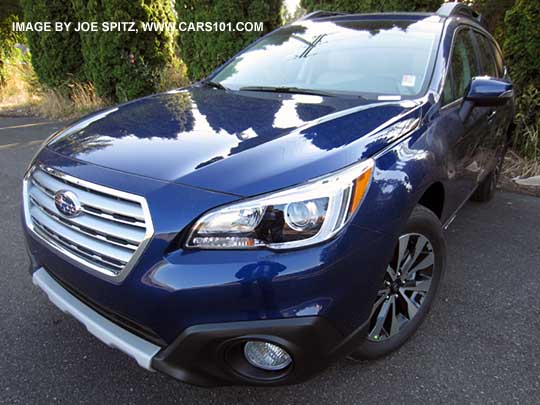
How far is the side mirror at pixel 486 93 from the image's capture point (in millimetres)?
2391

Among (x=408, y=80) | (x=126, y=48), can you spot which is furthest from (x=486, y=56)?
(x=126, y=48)

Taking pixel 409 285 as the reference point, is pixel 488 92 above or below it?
above

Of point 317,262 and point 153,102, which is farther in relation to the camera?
point 153,102

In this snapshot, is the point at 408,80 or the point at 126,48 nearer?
the point at 408,80

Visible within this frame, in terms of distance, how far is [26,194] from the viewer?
194cm

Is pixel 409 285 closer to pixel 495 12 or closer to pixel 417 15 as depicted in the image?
pixel 417 15

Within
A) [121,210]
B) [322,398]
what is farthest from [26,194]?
[322,398]

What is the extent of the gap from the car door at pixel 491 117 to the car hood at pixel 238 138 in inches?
50.9

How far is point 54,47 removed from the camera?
9172 mm

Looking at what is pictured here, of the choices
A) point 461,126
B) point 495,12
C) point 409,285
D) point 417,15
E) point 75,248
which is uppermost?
point 495,12

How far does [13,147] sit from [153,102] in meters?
5.04

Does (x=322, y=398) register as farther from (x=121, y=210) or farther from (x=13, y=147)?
(x=13, y=147)

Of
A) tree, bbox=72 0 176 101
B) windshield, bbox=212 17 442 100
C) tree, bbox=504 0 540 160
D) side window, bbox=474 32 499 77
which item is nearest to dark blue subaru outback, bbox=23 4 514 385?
windshield, bbox=212 17 442 100

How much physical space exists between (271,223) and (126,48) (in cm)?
808
